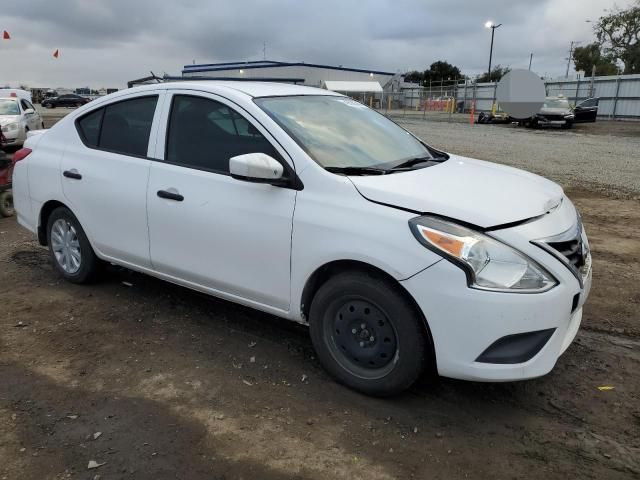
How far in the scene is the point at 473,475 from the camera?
102 inches

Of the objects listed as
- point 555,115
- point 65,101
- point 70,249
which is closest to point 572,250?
point 70,249

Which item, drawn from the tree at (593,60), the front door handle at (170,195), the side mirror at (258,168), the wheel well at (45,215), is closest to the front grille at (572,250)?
the side mirror at (258,168)

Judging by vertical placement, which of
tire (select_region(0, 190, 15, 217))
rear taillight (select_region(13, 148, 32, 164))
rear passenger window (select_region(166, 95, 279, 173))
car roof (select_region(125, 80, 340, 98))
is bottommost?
tire (select_region(0, 190, 15, 217))

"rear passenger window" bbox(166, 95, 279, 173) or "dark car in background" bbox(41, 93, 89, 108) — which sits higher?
"dark car in background" bbox(41, 93, 89, 108)

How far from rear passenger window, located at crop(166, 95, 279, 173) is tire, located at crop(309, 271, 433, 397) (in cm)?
102

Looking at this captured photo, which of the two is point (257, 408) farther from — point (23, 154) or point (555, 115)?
point (555, 115)

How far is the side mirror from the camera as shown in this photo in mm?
3215

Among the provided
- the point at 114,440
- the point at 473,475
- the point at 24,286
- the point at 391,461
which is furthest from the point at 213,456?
the point at 24,286

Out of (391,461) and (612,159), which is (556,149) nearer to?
(612,159)

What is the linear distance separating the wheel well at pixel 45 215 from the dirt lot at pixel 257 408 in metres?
0.82

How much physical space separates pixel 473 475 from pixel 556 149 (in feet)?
51.8

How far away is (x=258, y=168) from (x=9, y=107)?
14.7 meters

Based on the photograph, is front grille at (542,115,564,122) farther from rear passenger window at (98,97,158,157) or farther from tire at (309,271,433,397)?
tire at (309,271,433,397)

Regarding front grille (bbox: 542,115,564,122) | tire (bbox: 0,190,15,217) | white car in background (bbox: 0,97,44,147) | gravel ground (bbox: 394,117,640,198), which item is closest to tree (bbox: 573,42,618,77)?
front grille (bbox: 542,115,564,122)
